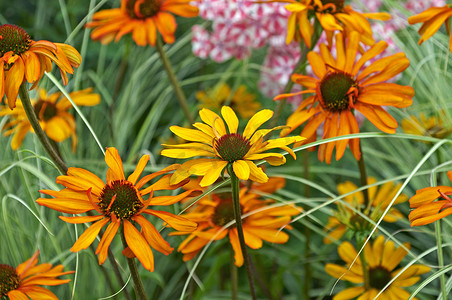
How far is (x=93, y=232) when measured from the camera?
0.53m

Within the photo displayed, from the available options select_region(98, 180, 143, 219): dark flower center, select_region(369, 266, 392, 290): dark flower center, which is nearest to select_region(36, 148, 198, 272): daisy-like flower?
select_region(98, 180, 143, 219): dark flower center

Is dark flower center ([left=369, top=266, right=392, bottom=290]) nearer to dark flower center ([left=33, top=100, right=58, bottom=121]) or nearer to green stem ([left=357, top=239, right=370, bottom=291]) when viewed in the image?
green stem ([left=357, top=239, right=370, bottom=291])

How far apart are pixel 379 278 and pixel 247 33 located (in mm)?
516

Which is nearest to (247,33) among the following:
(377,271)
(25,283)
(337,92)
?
(337,92)

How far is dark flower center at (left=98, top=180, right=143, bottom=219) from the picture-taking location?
1.86 feet

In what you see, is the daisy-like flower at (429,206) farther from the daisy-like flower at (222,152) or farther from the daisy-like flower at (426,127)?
the daisy-like flower at (426,127)

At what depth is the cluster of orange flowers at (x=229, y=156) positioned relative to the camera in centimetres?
55

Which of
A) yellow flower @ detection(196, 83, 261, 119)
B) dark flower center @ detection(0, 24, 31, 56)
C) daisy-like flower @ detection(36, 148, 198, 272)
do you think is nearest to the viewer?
daisy-like flower @ detection(36, 148, 198, 272)

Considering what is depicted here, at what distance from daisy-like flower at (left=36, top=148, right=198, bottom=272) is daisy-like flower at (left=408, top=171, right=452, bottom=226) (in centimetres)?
21

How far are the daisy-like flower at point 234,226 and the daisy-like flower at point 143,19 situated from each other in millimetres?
314

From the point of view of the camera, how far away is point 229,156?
56 centimetres

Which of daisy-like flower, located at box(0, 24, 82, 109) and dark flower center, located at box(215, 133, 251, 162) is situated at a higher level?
daisy-like flower, located at box(0, 24, 82, 109)

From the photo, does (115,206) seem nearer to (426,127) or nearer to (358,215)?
(358,215)

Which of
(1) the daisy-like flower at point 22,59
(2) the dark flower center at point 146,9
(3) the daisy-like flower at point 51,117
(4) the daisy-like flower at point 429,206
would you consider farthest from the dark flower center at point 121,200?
(2) the dark flower center at point 146,9
